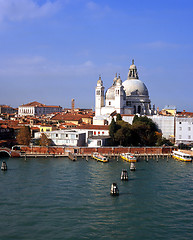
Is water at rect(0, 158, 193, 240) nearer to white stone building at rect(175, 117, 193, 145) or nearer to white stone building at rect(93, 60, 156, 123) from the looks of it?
white stone building at rect(175, 117, 193, 145)

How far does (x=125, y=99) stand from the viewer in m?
36.5

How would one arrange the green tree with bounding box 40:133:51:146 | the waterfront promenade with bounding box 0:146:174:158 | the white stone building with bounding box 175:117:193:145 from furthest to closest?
1. the white stone building with bounding box 175:117:193:145
2. the green tree with bounding box 40:133:51:146
3. the waterfront promenade with bounding box 0:146:174:158

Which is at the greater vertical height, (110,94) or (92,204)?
(110,94)

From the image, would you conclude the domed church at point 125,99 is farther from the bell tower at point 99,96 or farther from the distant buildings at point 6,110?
the distant buildings at point 6,110

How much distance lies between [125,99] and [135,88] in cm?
230

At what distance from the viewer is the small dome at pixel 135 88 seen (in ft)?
124

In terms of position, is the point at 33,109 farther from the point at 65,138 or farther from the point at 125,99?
the point at 65,138

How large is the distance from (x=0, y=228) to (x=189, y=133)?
2114 centimetres

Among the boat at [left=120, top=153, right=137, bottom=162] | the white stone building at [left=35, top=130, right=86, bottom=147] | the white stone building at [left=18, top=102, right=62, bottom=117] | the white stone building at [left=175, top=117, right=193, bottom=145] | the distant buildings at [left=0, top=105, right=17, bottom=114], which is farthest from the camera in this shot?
the distant buildings at [left=0, top=105, right=17, bottom=114]

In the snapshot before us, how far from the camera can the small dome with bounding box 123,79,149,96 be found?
37.9 meters

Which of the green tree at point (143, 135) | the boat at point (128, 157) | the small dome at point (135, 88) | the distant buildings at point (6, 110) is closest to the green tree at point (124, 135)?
the green tree at point (143, 135)

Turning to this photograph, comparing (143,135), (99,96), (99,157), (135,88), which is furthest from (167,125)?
(99,157)

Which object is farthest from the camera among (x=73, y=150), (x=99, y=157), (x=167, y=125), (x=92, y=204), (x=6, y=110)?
(x=6, y=110)

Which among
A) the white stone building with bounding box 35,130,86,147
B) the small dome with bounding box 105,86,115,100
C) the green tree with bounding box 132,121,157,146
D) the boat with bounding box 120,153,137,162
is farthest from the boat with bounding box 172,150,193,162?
the small dome with bounding box 105,86,115,100
